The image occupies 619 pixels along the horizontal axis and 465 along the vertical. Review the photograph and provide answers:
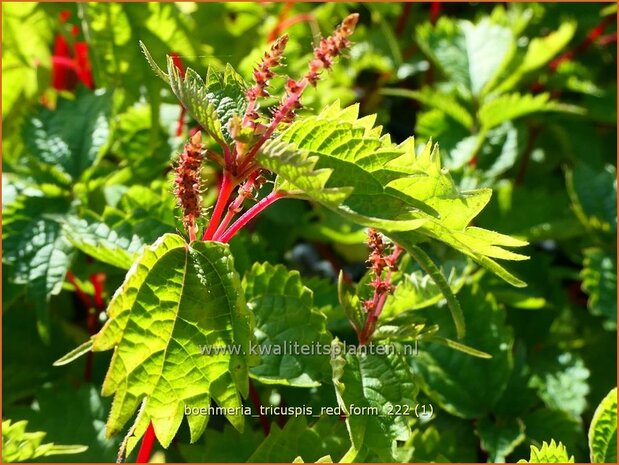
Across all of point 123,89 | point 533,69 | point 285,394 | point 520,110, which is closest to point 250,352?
point 285,394

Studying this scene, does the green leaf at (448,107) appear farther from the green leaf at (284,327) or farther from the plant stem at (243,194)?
the plant stem at (243,194)

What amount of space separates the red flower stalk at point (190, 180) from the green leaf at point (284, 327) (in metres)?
0.25

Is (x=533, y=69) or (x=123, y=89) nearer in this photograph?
(x=123, y=89)

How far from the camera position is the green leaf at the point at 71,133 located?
128 cm

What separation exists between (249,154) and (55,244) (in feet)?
1.61

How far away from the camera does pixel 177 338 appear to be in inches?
31.3

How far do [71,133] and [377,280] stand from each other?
621 millimetres

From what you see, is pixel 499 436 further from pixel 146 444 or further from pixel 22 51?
pixel 22 51

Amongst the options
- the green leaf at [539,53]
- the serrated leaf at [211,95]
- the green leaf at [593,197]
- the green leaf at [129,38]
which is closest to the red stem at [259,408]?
the serrated leaf at [211,95]

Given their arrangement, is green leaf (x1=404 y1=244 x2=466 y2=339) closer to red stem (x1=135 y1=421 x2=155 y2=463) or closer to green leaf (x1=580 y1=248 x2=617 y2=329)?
red stem (x1=135 y1=421 x2=155 y2=463)

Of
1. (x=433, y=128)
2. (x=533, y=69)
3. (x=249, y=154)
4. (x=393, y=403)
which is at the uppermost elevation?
(x=533, y=69)

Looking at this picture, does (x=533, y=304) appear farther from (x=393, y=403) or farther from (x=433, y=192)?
(x=433, y=192)

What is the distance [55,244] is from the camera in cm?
115

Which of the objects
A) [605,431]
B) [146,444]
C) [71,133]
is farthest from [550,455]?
[71,133]
